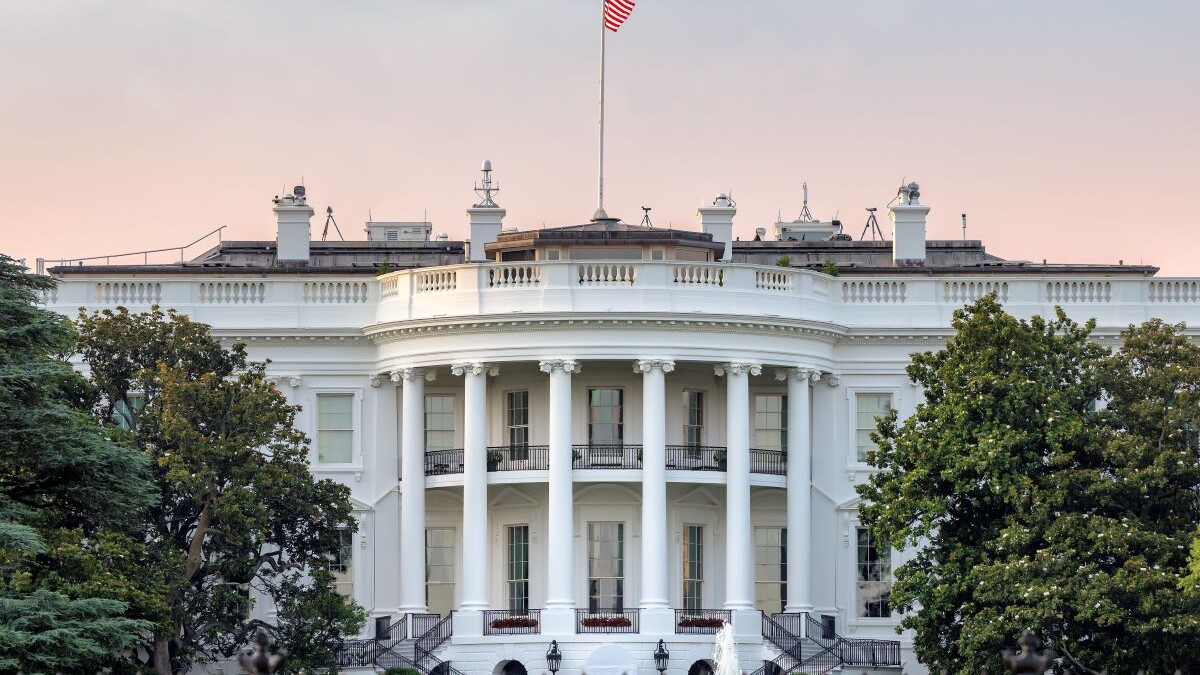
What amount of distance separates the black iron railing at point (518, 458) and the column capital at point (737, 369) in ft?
15.8

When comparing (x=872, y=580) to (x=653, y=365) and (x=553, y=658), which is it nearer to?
(x=653, y=365)

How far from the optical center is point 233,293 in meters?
71.6

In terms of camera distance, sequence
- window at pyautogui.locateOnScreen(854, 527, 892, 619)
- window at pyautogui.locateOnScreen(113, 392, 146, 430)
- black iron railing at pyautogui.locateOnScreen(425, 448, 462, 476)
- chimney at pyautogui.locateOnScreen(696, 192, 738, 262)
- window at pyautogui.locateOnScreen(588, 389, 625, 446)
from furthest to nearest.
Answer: chimney at pyautogui.locateOnScreen(696, 192, 738, 262), window at pyautogui.locateOnScreen(854, 527, 892, 619), black iron railing at pyautogui.locateOnScreen(425, 448, 462, 476), window at pyautogui.locateOnScreen(588, 389, 625, 446), window at pyautogui.locateOnScreen(113, 392, 146, 430)

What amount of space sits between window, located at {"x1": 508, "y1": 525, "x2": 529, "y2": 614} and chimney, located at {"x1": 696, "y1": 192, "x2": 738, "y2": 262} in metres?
10.6

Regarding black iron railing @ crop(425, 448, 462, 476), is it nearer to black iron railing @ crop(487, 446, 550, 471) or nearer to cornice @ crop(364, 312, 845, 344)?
black iron railing @ crop(487, 446, 550, 471)

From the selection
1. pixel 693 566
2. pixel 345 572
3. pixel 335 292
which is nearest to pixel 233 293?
pixel 335 292

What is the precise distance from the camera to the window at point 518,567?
7038 centimetres

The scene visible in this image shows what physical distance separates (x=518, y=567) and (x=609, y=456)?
411 centimetres

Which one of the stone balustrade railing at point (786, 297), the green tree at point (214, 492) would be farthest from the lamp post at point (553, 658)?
the stone balustrade railing at point (786, 297)

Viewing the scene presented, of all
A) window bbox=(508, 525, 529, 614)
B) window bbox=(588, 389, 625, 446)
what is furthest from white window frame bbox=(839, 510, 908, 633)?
window bbox=(508, 525, 529, 614)

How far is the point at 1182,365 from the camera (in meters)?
60.4

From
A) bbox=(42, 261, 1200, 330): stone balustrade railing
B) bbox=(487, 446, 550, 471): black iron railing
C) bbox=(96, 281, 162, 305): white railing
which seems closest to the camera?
bbox=(487, 446, 550, 471): black iron railing

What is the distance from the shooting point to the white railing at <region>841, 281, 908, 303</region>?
71.7 metres

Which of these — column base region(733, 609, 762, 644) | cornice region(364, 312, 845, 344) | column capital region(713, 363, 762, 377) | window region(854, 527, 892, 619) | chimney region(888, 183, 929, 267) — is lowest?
column base region(733, 609, 762, 644)
